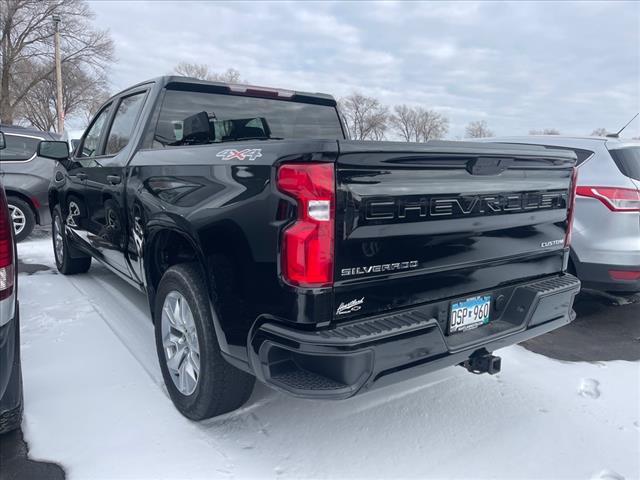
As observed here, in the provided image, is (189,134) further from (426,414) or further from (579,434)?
(579,434)

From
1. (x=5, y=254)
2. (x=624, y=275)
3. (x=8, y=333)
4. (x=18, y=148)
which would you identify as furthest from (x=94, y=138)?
(x=624, y=275)

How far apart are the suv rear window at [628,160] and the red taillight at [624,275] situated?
80 centimetres

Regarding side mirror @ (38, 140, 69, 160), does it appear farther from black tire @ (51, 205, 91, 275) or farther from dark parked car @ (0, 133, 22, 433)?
dark parked car @ (0, 133, 22, 433)

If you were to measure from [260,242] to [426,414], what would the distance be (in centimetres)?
153

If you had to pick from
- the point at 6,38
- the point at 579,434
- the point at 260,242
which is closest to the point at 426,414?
the point at 579,434

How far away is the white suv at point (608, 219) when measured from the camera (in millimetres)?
4172

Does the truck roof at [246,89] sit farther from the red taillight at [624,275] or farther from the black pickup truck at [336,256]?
the red taillight at [624,275]

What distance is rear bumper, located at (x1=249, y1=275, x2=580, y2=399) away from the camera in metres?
1.94

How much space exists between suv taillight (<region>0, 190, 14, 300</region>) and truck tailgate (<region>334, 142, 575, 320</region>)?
1.48m

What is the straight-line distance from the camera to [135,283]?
3.64m

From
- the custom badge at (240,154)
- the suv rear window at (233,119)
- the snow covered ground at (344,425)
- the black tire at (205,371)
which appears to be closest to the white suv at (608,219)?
the snow covered ground at (344,425)

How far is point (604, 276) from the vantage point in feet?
14.0

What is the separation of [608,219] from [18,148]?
26.4 ft

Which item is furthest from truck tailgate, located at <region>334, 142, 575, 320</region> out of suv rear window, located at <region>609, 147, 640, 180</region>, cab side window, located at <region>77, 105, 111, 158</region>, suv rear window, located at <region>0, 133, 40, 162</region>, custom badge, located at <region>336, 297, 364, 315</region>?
suv rear window, located at <region>0, 133, 40, 162</region>
